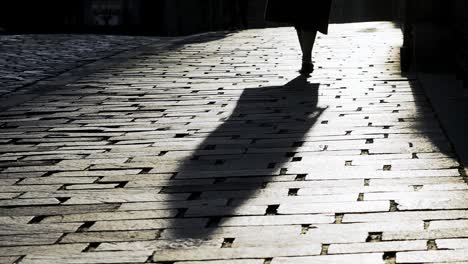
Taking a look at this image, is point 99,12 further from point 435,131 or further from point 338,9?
point 435,131

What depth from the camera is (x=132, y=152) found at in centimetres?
621

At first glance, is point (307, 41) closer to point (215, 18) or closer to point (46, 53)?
point (46, 53)

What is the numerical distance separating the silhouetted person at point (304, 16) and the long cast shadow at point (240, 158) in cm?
180

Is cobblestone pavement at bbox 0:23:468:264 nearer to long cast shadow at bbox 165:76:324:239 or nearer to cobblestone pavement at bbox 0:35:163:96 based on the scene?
long cast shadow at bbox 165:76:324:239

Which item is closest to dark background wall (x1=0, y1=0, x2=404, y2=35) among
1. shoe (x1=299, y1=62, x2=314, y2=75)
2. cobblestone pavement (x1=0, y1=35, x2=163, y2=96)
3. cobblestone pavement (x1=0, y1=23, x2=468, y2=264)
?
cobblestone pavement (x1=0, y1=35, x2=163, y2=96)

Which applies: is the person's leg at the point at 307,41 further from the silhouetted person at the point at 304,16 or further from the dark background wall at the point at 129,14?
the dark background wall at the point at 129,14

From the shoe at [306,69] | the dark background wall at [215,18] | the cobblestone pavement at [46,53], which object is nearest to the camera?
the dark background wall at [215,18]

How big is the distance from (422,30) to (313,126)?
351cm

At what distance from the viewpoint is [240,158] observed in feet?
19.2

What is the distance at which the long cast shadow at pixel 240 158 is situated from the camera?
454 cm

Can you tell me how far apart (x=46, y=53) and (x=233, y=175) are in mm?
9511

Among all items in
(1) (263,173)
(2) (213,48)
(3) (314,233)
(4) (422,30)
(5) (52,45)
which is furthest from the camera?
(5) (52,45)

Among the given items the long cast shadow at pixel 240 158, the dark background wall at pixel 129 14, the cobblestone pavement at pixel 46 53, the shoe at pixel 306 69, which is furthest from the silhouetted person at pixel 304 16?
the dark background wall at pixel 129 14

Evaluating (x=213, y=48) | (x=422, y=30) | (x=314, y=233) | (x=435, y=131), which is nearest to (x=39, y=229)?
(x=314, y=233)
